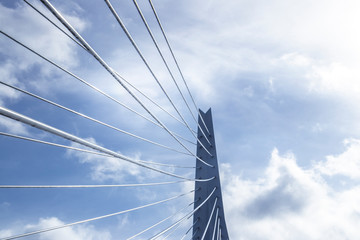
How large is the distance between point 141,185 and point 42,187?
1437mm

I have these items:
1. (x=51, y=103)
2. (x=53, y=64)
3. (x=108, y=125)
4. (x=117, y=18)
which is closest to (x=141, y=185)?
(x=108, y=125)

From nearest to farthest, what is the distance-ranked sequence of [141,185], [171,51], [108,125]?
[108,125]
[141,185]
[171,51]

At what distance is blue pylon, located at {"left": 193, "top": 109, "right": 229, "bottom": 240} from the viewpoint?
4270 millimetres

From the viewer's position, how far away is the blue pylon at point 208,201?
4270 millimetres

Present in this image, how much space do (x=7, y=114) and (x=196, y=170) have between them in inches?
170

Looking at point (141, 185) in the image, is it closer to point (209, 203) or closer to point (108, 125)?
point (108, 125)

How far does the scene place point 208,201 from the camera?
14.9 feet

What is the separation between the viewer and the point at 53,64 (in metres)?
2.05

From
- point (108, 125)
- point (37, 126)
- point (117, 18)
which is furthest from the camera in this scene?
point (108, 125)

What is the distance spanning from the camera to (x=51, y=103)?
2.00 metres

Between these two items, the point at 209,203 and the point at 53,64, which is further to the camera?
the point at 209,203

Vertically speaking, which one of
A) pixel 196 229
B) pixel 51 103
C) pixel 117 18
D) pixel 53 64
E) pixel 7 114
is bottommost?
pixel 196 229

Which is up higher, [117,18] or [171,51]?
[171,51]

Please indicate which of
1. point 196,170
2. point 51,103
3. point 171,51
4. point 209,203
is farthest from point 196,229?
point 51,103
